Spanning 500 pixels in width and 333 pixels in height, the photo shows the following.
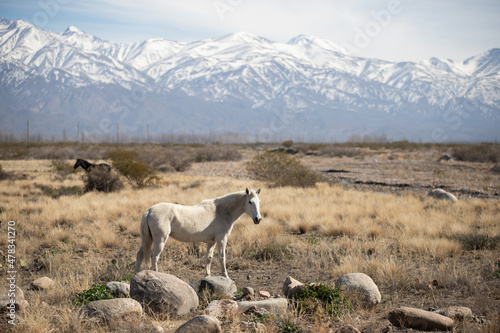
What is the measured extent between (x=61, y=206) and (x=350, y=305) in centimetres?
1276

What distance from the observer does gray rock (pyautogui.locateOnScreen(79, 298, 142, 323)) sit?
16.9ft

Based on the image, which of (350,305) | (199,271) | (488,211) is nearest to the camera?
(350,305)

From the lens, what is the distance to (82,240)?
10.2 meters

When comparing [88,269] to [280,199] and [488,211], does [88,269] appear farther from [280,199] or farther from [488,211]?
[488,211]

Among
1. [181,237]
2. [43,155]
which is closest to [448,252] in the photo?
[181,237]

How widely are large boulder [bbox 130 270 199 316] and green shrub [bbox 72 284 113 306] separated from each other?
554 millimetres

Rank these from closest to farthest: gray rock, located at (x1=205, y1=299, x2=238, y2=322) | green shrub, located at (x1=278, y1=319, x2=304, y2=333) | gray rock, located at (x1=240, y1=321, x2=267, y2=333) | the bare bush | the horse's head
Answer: gray rock, located at (x1=240, y1=321, x2=267, y2=333) → green shrub, located at (x1=278, y1=319, x2=304, y2=333) → gray rock, located at (x1=205, y1=299, x2=238, y2=322) → the horse's head → the bare bush

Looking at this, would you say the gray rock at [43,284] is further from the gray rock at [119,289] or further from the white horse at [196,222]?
the white horse at [196,222]

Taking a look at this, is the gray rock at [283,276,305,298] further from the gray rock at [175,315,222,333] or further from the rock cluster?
the gray rock at [175,315,222,333]

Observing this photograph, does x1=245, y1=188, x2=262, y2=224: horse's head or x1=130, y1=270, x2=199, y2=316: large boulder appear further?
x1=245, y1=188, x2=262, y2=224: horse's head

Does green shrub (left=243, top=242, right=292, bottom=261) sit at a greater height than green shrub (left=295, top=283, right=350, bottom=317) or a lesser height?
lesser

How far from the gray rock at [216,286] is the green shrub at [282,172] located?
52.0 feet

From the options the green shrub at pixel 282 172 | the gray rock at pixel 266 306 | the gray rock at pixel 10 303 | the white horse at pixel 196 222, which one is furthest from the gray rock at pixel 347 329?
the green shrub at pixel 282 172

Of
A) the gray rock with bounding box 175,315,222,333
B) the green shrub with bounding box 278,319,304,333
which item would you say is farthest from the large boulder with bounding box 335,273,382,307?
the gray rock with bounding box 175,315,222,333
